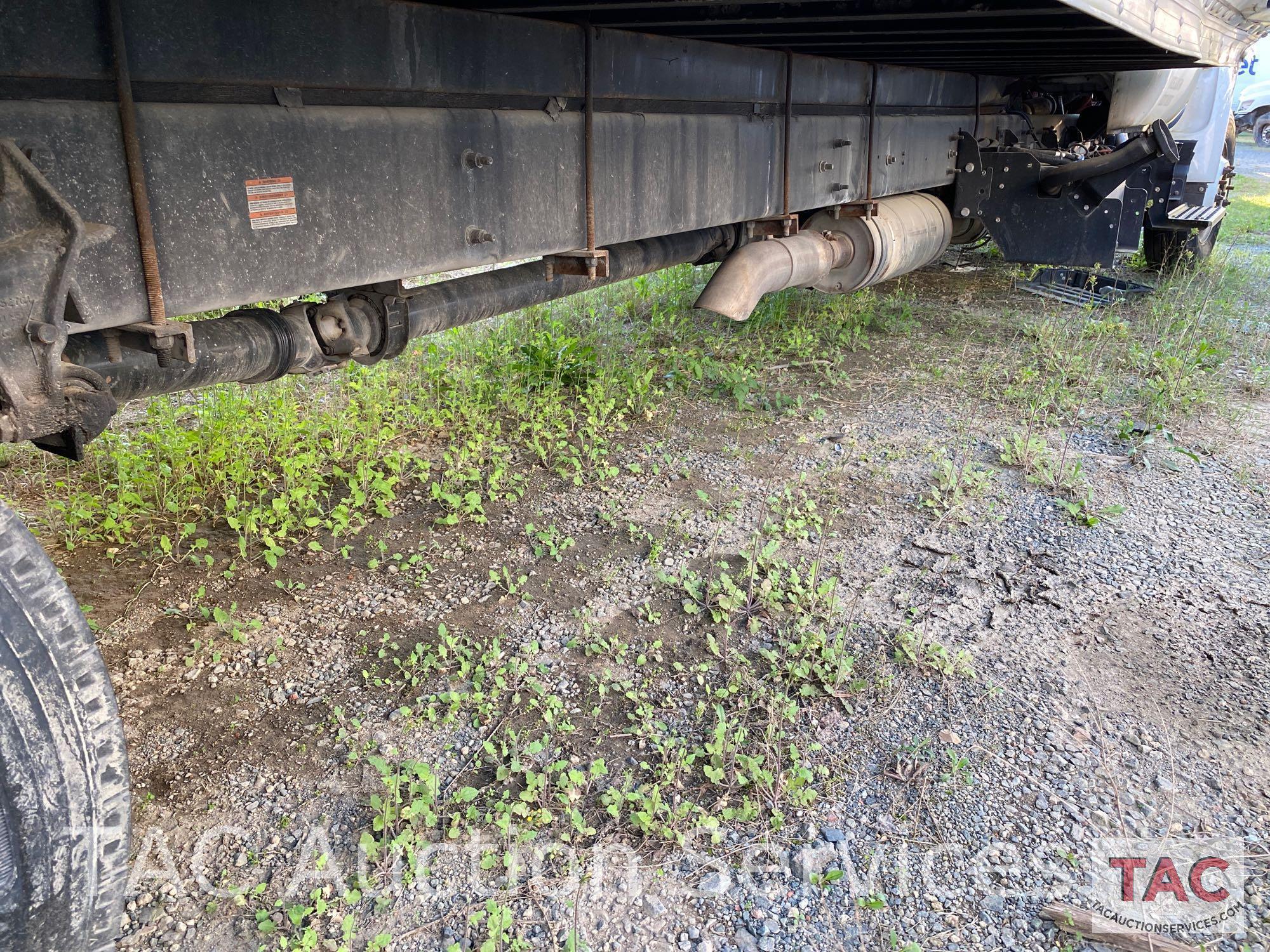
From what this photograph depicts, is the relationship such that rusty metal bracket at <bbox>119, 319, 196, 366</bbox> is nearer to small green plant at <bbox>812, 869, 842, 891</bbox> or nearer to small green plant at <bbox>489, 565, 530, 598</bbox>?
small green plant at <bbox>489, 565, 530, 598</bbox>

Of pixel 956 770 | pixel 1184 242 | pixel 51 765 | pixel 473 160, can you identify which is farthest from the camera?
pixel 1184 242

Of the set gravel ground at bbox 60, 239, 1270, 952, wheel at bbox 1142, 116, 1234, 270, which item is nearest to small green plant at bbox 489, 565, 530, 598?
gravel ground at bbox 60, 239, 1270, 952

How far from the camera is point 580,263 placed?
327 centimetres

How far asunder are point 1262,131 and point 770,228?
85.9 feet

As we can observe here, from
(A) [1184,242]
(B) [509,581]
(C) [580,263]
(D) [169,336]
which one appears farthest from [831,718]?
(A) [1184,242]

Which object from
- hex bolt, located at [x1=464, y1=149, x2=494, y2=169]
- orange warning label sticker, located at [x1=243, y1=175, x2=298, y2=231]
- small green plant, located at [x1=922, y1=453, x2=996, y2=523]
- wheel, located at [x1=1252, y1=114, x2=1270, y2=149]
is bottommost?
small green plant, located at [x1=922, y1=453, x2=996, y2=523]

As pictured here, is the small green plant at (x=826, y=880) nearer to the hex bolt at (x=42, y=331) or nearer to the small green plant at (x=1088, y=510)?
the hex bolt at (x=42, y=331)

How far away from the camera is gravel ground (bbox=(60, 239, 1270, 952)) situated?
2.09m

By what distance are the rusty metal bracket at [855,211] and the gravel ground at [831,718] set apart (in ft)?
5.08

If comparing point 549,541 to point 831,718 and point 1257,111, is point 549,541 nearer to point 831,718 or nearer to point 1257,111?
point 831,718

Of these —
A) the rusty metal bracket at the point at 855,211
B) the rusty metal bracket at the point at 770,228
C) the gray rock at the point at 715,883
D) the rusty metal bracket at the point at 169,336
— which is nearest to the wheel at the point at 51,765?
the rusty metal bracket at the point at 169,336

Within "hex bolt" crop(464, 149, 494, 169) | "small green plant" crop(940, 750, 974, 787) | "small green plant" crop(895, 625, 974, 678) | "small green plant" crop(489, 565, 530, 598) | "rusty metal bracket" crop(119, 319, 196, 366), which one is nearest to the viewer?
"rusty metal bracket" crop(119, 319, 196, 366)

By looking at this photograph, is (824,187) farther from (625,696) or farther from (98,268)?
(98,268)

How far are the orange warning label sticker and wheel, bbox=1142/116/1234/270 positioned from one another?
783 centimetres
